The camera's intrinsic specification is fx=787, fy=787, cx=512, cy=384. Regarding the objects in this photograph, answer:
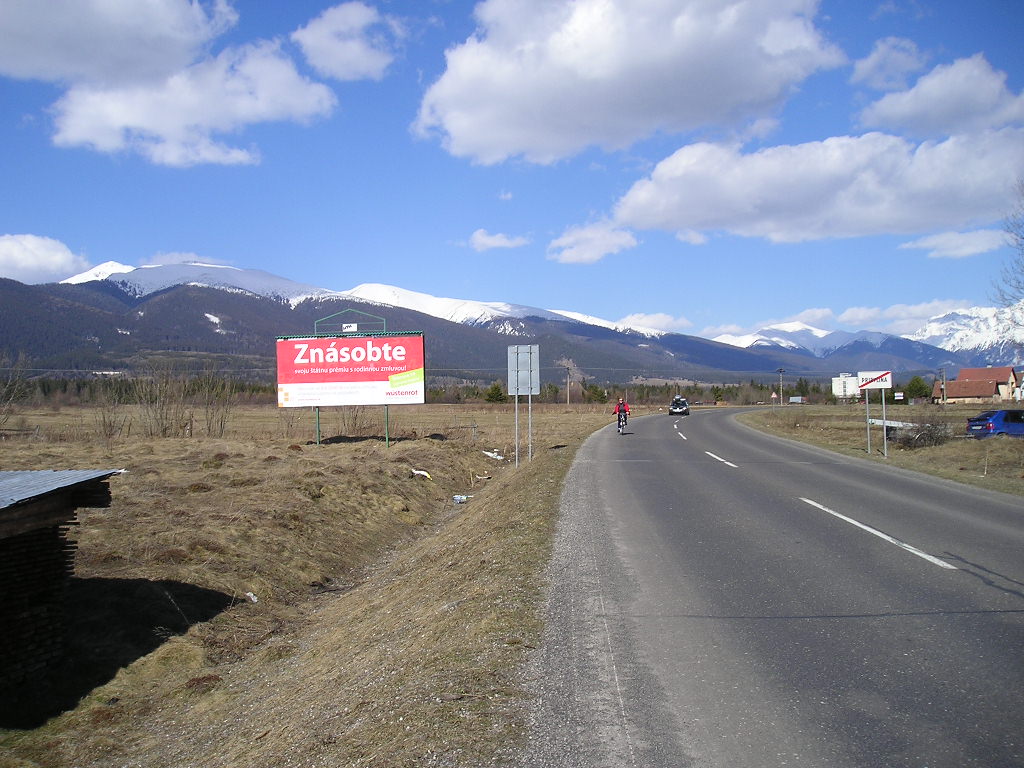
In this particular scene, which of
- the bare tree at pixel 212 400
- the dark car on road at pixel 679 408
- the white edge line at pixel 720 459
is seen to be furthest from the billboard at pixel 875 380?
the dark car on road at pixel 679 408

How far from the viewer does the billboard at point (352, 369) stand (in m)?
32.3

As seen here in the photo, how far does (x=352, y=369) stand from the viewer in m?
32.4

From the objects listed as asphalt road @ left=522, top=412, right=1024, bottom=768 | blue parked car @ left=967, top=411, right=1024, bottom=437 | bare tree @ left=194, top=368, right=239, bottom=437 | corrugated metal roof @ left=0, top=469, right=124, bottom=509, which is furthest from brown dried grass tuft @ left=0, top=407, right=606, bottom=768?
blue parked car @ left=967, top=411, right=1024, bottom=437

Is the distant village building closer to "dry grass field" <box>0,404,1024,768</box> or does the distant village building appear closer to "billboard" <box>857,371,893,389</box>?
"billboard" <box>857,371,893,389</box>

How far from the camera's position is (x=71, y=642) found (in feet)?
29.5

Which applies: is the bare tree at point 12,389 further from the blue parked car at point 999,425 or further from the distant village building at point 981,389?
the distant village building at point 981,389

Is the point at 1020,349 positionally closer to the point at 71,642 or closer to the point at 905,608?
the point at 905,608

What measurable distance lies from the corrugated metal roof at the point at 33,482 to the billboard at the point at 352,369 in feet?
75.7

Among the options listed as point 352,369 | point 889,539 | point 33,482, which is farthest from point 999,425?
point 33,482

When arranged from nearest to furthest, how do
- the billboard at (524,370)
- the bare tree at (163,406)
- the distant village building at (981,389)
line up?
the billboard at (524,370)
the bare tree at (163,406)
the distant village building at (981,389)

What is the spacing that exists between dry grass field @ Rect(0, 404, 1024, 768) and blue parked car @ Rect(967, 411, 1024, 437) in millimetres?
21077

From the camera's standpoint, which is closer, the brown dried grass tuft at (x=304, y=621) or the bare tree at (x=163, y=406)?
the brown dried grass tuft at (x=304, y=621)

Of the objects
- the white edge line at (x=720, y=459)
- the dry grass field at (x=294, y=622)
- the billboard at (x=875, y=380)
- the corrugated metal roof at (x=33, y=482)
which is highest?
the billboard at (x=875, y=380)

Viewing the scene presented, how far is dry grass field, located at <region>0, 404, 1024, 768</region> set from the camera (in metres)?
5.06
